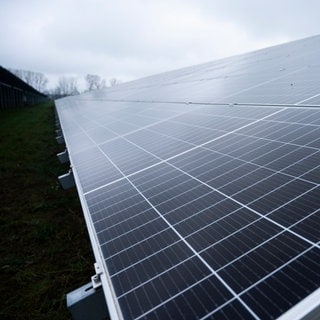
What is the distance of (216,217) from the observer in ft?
14.3

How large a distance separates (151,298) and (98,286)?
103cm

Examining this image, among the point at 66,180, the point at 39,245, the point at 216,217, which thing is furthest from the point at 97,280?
the point at 39,245

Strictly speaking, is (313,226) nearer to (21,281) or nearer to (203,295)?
(203,295)

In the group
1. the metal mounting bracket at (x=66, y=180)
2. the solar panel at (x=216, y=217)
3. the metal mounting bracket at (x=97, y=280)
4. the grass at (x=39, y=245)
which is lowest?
the grass at (x=39, y=245)

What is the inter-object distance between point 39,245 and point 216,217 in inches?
297

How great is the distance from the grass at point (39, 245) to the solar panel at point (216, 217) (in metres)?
2.62

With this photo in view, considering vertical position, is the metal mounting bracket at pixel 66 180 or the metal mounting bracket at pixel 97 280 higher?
the metal mounting bracket at pixel 97 280

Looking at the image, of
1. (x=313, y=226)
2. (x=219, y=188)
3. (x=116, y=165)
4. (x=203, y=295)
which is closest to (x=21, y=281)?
(x=116, y=165)

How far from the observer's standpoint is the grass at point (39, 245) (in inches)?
304

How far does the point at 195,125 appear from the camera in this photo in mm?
9258

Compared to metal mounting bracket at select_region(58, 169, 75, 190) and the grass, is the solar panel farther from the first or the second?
the grass

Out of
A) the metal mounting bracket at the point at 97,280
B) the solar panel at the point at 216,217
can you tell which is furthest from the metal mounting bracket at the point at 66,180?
the metal mounting bracket at the point at 97,280

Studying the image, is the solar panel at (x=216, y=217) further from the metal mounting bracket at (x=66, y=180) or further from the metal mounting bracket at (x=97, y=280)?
the metal mounting bracket at (x=66, y=180)

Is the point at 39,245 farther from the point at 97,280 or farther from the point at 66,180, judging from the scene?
the point at 97,280
